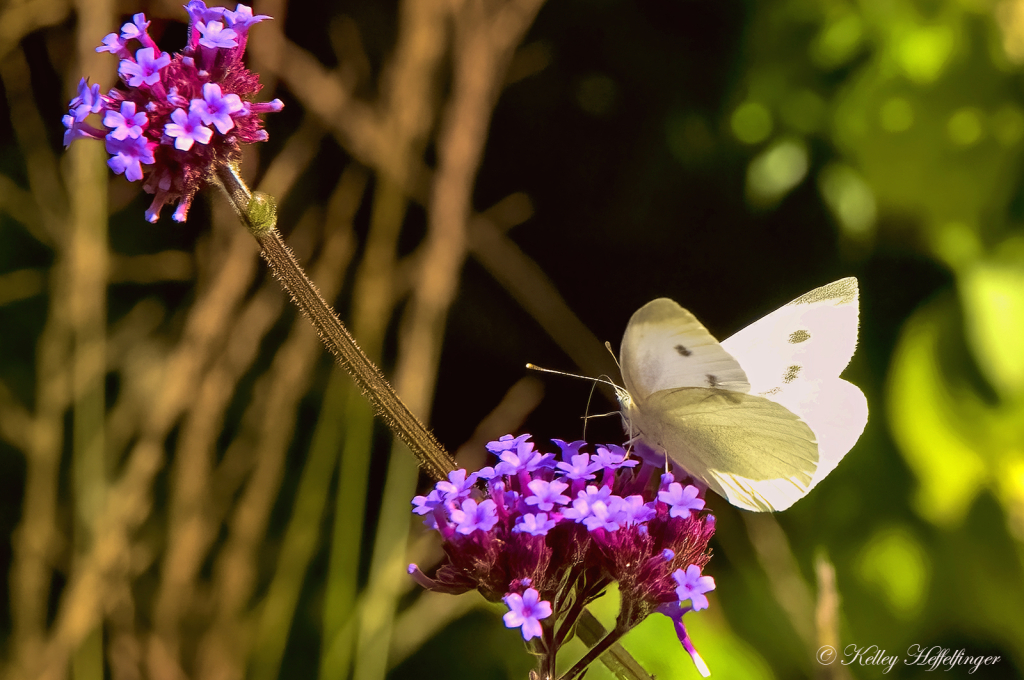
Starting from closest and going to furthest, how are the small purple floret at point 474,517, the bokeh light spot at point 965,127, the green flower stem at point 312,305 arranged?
1. the green flower stem at point 312,305
2. the small purple floret at point 474,517
3. the bokeh light spot at point 965,127

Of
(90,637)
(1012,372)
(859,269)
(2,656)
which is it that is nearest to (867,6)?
(859,269)

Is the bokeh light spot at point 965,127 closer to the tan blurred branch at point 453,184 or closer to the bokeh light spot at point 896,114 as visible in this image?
the bokeh light spot at point 896,114

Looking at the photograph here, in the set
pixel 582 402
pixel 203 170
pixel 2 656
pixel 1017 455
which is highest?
pixel 203 170

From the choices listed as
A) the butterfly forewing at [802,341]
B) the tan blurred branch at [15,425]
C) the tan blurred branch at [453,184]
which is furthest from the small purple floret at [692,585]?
the tan blurred branch at [15,425]

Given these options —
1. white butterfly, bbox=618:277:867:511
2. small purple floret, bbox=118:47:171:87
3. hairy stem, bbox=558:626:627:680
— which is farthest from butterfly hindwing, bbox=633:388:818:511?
small purple floret, bbox=118:47:171:87

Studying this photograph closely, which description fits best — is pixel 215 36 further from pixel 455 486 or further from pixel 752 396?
pixel 752 396

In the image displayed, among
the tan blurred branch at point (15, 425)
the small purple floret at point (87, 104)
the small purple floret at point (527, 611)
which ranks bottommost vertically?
the tan blurred branch at point (15, 425)

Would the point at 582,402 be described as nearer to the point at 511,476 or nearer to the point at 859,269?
the point at 859,269
